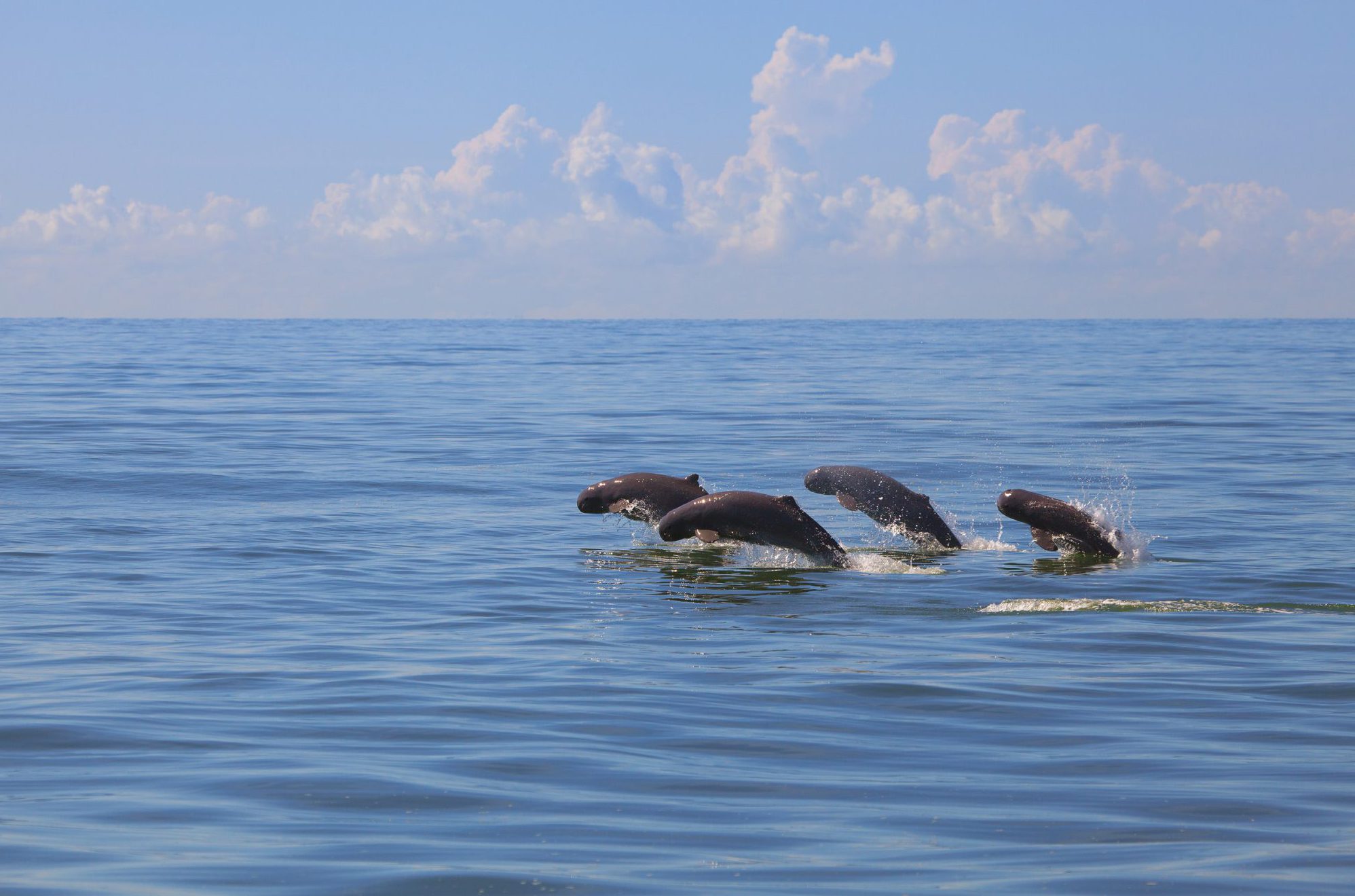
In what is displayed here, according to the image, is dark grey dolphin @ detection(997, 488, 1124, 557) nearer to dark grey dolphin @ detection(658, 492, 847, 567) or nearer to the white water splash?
the white water splash

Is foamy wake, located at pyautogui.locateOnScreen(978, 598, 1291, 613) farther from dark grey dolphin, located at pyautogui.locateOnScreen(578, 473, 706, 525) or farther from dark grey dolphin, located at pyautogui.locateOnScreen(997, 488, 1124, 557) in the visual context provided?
dark grey dolphin, located at pyautogui.locateOnScreen(578, 473, 706, 525)

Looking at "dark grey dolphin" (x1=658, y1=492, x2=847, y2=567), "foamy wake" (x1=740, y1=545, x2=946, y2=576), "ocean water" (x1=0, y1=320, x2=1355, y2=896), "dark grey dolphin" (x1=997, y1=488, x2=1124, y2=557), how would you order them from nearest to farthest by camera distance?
1. "ocean water" (x1=0, y1=320, x2=1355, y2=896)
2. "foamy wake" (x1=740, y1=545, x2=946, y2=576)
3. "dark grey dolphin" (x1=658, y1=492, x2=847, y2=567)
4. "dark grey dolphin" (x1=997, y1=488, x2=1124, y2=557)

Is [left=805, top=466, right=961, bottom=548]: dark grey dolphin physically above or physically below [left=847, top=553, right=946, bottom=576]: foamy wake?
above

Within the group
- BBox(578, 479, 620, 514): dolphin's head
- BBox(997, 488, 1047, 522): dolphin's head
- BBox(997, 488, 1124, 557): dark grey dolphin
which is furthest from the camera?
BBox(578, 479, 620, 514): dolphin's head

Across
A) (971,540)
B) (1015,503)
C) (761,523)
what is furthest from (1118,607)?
A: (971,540)

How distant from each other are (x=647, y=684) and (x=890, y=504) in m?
8.70

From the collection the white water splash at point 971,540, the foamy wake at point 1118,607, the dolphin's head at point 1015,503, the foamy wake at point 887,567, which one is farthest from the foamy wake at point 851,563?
the foamy wake at point 1118,607

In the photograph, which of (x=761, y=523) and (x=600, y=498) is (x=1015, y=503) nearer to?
(x=761, y=523)

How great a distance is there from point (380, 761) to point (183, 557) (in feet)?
32.3

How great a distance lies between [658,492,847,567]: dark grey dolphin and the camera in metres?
18.2

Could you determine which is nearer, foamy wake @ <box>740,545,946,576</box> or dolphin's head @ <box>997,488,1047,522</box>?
foamy wake @ <box>740,545,946,576</box>

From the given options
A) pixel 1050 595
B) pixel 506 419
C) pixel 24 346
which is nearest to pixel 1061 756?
pixel 1050 595

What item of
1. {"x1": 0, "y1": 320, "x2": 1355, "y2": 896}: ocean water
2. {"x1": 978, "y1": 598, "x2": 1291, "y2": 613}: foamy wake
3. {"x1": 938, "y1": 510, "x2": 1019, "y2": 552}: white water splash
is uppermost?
{"x1": 938, "y1": 510, "x2": 1019, "y2": 552}: white water splash

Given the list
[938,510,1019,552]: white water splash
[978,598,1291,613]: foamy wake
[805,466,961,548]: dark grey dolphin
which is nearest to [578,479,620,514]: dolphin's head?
[805,466,961,548]: dark grey dolphin
